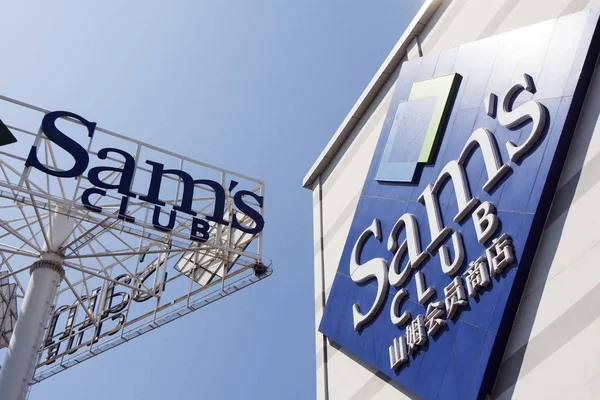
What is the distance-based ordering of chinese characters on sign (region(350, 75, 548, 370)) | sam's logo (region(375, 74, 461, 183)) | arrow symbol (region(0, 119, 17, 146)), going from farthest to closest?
arrow symbol (region(0, 119, 17, 146)) < sam's logo (region(375, 74, 461, 183)) < chinese characters on sign (region(350, 75, 548, 370))

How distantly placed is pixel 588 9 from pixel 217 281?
22438 mm

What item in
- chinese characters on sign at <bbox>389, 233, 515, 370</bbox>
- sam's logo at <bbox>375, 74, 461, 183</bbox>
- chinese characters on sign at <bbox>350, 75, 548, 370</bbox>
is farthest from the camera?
sam's logo at <bbox>375, 74, 461, 183</bbox>

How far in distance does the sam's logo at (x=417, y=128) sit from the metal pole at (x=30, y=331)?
16.9 m

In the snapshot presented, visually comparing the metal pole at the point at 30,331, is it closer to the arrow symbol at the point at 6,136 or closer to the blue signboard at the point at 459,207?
the arrow symbol at the point at 6,136

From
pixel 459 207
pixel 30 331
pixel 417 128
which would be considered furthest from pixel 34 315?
pixel 459 207

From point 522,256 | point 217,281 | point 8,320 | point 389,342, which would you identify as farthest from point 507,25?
point 8,320

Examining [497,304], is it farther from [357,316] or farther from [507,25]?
[507,25]

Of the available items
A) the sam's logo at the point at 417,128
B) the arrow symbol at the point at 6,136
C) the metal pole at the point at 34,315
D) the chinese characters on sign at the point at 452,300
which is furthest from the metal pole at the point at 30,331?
the chinese characters on sign at the point at 452,300

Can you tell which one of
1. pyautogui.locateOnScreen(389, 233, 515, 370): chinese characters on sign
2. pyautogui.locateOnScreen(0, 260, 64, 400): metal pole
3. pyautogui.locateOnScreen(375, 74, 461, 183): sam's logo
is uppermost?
pyautogui.locateOnScreen(375, 74, 461, 183): sam's logo

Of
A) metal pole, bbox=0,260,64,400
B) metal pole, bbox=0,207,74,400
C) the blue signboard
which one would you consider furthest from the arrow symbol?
the blue signboard

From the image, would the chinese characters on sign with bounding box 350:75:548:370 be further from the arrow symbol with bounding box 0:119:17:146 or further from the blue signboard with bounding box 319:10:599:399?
the arrow symbol with bounding box 0:119:17:146

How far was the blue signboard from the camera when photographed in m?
12.4

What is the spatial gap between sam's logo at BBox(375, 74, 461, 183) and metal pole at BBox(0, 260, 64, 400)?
55.3 feet

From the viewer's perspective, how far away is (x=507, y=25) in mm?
15312
